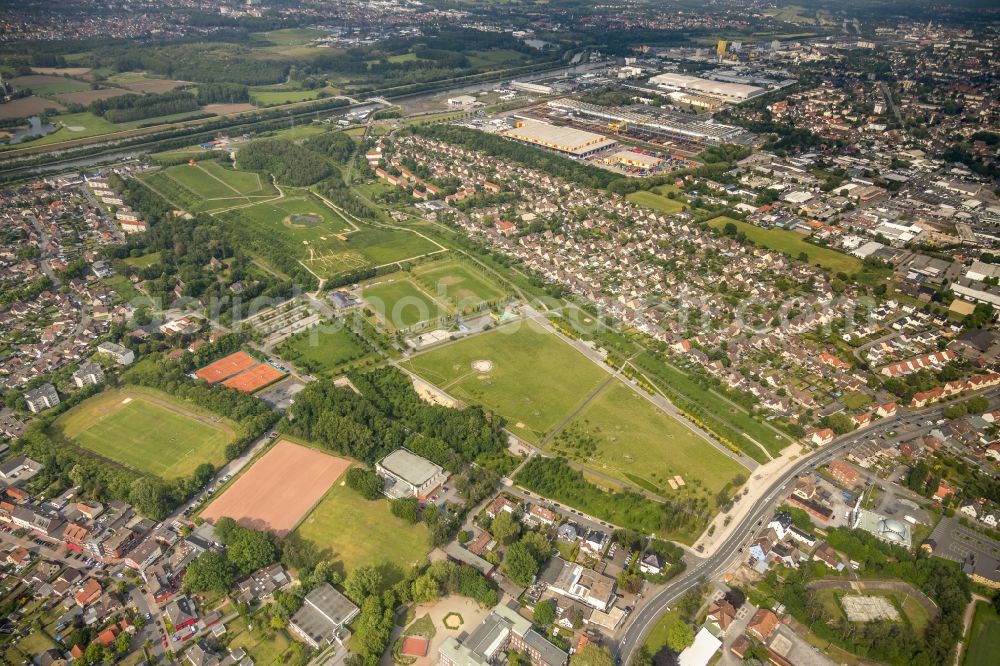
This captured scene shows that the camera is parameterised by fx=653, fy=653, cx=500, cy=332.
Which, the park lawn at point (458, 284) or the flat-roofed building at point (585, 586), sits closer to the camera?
the flat-roofed building at point (585, 586)

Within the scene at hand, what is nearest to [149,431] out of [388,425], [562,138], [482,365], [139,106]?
[388,425]

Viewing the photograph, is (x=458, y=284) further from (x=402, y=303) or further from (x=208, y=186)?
(x=208, y=186)

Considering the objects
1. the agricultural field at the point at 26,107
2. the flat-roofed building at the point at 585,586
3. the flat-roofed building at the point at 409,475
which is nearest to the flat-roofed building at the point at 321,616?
the flat-roofed building at the point at 409,475

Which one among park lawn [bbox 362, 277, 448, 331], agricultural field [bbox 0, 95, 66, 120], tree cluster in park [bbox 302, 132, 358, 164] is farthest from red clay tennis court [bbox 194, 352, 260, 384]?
agricultural field [bbox 0, 95, 66, 120]

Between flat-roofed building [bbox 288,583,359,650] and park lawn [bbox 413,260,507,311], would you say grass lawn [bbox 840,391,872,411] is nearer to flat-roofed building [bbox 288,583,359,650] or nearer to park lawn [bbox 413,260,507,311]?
park lawn [bbox 413,260,507,311]

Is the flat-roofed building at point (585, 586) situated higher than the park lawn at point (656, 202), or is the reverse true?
the flat-roofed building at point (585, 586)

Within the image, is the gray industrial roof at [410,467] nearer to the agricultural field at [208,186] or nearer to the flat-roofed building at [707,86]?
the agricultural field at [208,186]
